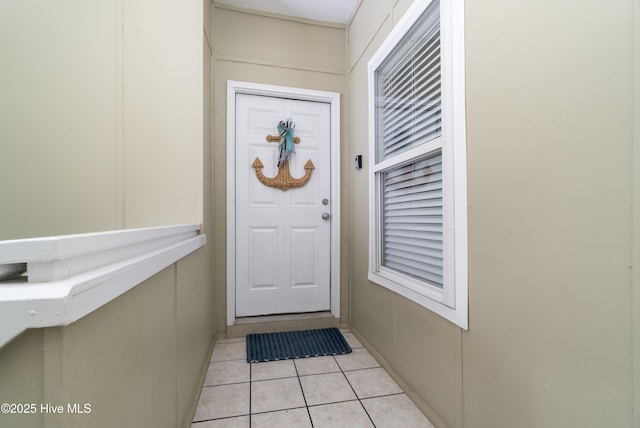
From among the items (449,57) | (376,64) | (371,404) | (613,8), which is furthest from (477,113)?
(371,404)

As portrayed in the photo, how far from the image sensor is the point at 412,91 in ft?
5.02

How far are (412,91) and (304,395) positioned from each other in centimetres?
179

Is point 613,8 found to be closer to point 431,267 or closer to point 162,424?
point 431,267

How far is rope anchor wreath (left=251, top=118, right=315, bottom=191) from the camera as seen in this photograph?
7.61ft

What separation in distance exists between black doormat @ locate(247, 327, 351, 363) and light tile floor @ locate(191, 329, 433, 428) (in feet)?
0.18

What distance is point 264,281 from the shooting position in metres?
2.36

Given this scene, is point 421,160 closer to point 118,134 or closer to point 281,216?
point 281,216

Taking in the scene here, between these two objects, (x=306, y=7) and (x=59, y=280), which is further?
(x=306, y=7)

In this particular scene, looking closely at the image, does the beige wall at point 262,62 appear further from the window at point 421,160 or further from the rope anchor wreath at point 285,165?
the window at point 421,160

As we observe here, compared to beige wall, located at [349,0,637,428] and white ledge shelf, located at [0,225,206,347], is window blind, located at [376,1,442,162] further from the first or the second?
white ledge shelf, located at [0,225,206,347]

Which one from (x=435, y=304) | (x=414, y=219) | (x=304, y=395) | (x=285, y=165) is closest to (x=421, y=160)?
(x=414, y=219)

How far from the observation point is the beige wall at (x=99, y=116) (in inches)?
58.1

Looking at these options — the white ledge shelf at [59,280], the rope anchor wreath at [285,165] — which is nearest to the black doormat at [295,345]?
the rope anchor wreath at [285,165]

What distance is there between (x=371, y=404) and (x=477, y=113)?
1.47 metres
